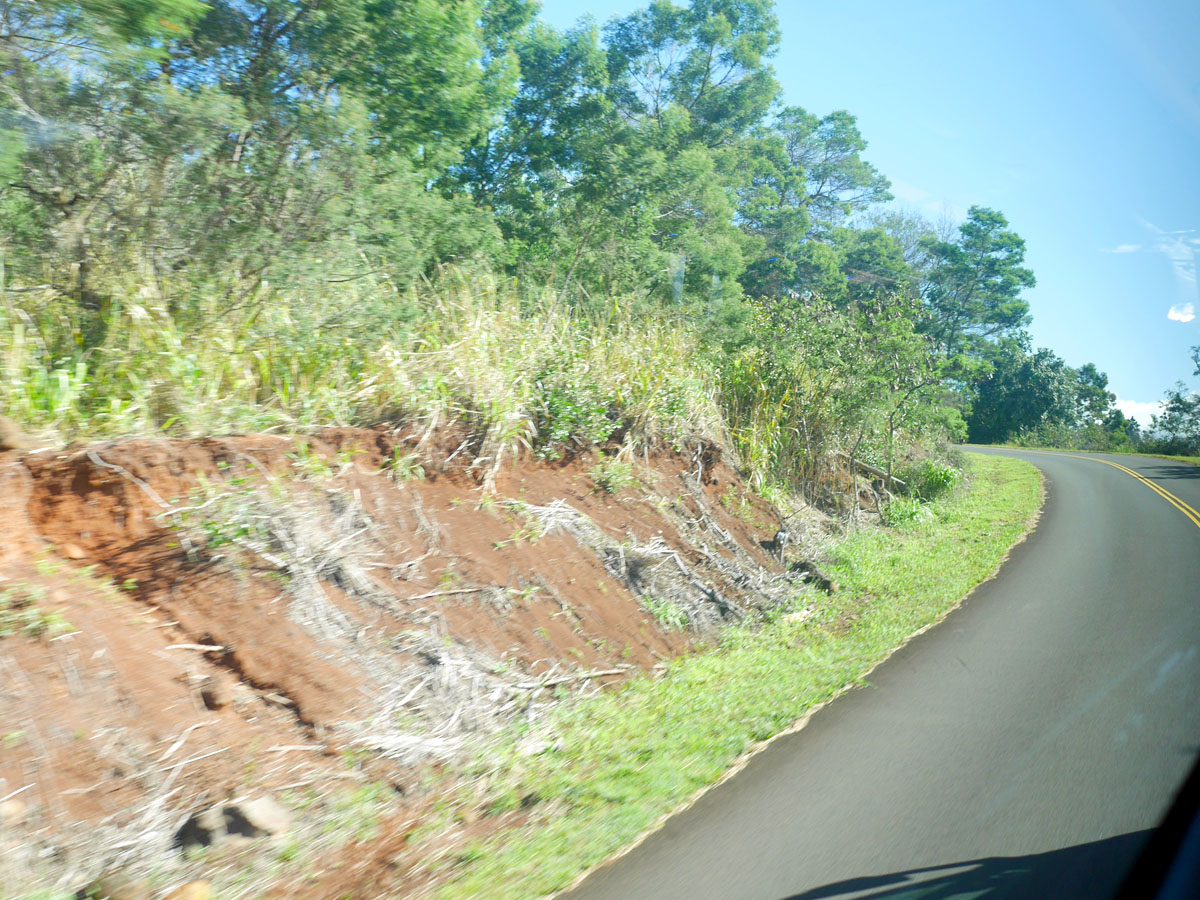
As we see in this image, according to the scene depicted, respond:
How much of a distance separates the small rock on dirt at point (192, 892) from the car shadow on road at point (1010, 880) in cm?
251

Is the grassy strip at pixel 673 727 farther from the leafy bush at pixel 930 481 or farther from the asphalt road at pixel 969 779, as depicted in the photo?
the leafy bush at pixel 930 481

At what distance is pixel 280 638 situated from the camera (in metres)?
4.93

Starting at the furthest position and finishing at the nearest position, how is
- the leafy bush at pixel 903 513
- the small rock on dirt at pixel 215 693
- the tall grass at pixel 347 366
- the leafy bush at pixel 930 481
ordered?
the leafy bush at pixel 930 481 → the leafy bush at pixel 903 513 → the tall grass at pixel 347 366 → the small rock on dirt at pixel 215 693

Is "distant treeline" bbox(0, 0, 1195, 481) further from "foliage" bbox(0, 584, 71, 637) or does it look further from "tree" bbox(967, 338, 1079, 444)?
"tree" bbox(967, 338, 1079, 444)

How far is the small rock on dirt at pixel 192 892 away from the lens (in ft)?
11.0

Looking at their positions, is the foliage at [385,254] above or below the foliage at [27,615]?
above

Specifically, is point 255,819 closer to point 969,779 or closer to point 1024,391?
point 969,779

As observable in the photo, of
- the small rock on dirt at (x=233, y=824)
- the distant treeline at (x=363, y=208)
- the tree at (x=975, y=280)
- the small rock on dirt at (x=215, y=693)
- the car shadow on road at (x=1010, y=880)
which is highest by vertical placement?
the tree at (x=975, y=280)

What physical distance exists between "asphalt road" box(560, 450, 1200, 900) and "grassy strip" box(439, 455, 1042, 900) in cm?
18

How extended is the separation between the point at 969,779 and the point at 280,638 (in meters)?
4.22

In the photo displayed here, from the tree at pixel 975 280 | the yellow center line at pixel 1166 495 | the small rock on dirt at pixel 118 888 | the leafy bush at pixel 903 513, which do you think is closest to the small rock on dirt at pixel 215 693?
the small rock on dirt at pixel 118 888

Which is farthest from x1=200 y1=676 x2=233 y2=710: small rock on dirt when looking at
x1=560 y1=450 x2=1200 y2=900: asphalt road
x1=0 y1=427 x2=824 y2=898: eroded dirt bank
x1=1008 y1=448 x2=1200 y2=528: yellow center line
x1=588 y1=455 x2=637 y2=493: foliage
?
x1=1008 y1=448 x2=1200 y2=528: yellow center line

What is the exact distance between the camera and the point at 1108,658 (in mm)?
7297

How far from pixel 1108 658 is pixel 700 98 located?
20802 millimetres
